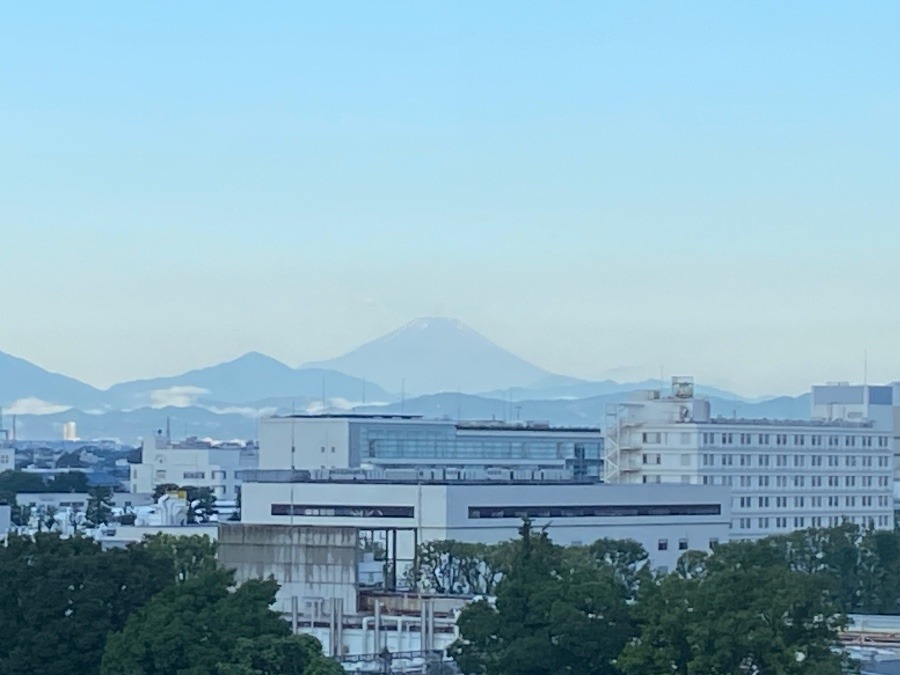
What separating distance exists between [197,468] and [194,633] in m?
114

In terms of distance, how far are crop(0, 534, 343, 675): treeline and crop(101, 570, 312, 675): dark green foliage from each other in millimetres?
15

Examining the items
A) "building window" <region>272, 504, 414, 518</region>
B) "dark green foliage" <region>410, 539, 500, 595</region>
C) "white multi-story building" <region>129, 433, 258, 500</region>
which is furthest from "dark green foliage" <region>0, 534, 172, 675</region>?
"white multi-story building" <region>129, 433, 258, 500</region>

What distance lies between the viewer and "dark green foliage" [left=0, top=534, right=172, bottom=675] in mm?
32594

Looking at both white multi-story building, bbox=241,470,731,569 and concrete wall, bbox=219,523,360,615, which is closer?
concrete wall, bbox=219,523,360,615

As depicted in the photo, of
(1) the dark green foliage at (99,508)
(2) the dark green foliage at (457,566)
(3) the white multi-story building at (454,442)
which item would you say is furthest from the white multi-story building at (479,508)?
(3) the white multi-story building at (454,442)

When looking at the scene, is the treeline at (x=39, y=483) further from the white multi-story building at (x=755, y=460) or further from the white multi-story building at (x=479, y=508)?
the white multi-story building at (x=479, y=508)

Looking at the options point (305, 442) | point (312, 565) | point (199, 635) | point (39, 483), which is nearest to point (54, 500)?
point (39, 483)

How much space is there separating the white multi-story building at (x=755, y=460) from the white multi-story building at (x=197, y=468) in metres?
59.2

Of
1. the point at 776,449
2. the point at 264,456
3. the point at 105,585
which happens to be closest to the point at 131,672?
the point at 105,585

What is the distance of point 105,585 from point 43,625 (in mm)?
1143

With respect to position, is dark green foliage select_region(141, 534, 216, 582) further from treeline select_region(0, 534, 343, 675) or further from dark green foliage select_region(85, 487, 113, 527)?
dark green foliage select_region(85, 487, 113, 527)

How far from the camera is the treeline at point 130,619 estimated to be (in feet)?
99.5

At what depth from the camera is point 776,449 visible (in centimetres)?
8431

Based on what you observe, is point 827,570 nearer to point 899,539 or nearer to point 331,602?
point 899,539
